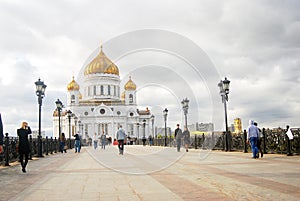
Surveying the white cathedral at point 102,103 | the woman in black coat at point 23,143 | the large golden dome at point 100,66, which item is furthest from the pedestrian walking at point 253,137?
the white cathedral at point 102,103

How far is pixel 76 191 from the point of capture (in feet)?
22.1

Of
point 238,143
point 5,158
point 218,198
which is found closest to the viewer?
point 218,198

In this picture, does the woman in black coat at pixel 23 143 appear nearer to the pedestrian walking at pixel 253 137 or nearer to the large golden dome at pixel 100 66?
the pedestrian walking at pixel 253 137

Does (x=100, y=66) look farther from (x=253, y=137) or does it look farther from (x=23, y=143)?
(x=23, y=143)

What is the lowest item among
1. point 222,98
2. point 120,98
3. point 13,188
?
point 13,188

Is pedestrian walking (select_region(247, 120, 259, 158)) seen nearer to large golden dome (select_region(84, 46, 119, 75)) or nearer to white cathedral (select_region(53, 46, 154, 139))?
large golden dome (select_region(84, 46, 119, 75))

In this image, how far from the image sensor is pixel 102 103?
3561 inches

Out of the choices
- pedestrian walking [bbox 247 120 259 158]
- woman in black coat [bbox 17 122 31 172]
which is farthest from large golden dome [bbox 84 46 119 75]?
woman in black coat [bbox 17 122 31 172]

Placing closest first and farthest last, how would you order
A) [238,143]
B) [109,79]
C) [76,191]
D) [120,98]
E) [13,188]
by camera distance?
1. [76,191]
2. [13,188]
3. [238,143]
4. [109,79]
5. [120,98]

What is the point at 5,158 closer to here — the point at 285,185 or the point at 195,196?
the point at 195,196

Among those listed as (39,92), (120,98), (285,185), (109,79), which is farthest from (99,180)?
(120,98)

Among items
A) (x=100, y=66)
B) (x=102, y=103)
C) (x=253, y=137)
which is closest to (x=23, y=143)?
(x=253, y=137)

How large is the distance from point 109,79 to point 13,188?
267 feet

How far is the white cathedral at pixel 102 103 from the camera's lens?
288ft
